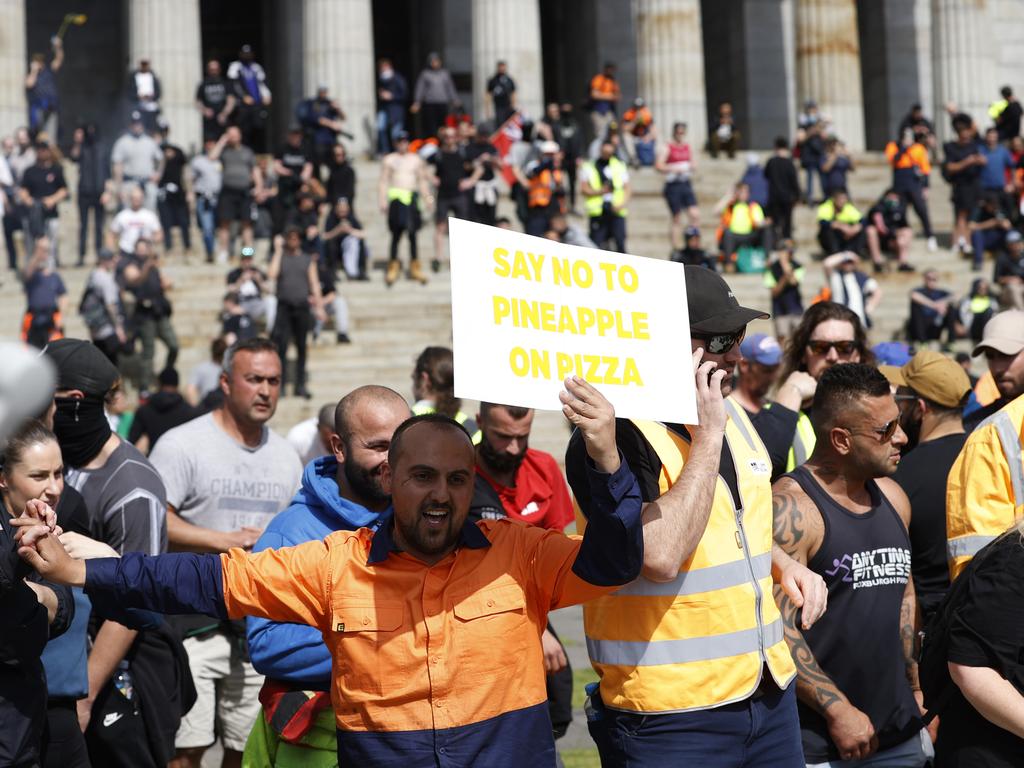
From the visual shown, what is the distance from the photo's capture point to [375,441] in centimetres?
489

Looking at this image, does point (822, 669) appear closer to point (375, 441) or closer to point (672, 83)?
point (375, 441)

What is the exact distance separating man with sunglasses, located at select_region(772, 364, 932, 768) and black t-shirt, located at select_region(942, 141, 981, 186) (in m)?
20.9

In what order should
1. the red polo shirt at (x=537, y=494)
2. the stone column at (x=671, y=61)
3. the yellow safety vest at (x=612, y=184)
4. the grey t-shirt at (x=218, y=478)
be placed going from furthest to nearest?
the stone column at (x=671, y=61) → the yellow safety vest at (x=612, y=184) → the grey t-shirt at (x=218, y=478) → the red polo shirt at (x=537, y=494)

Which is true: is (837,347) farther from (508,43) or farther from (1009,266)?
(508,43)

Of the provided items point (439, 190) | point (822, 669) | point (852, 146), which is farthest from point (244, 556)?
point (852, 146)

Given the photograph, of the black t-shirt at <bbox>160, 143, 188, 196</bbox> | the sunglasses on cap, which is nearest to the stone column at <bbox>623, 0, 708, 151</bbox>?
the black t-shirt at <bbox>160, 143, 188, 196</bbox>

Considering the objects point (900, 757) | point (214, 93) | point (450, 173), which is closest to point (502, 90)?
point (214, 93)

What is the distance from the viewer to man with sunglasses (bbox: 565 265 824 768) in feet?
13.2

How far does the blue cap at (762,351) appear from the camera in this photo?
710cm

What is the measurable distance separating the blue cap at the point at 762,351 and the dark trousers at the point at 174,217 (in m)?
16.2

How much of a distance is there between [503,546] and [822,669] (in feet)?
4.41

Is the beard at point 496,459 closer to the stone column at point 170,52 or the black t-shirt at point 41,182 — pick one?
the black t-shirt at point 41,182

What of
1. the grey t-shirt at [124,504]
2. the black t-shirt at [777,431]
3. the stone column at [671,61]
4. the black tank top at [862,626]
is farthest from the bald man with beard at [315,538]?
the stone column at [671,61]

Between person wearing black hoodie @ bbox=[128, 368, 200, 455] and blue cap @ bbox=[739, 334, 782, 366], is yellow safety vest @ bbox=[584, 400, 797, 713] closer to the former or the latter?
blue cap @ bbox=[739, 334, 782, 366]
